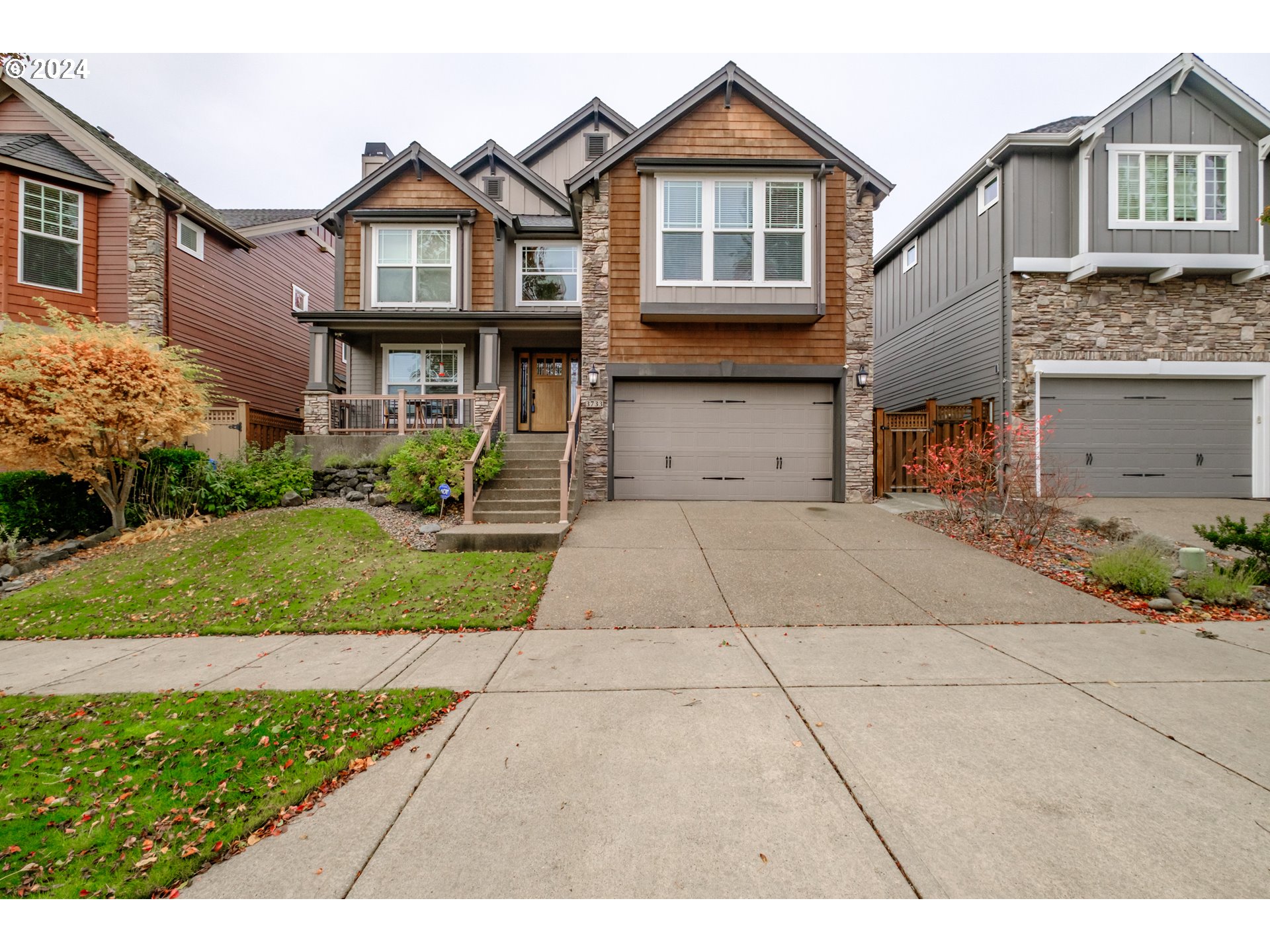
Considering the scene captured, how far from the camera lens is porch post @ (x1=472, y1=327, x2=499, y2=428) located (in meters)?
11.3

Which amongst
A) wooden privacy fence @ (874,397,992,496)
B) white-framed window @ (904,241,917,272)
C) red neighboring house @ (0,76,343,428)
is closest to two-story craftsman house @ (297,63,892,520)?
wooden privacy fence @ (874,397,992,496)

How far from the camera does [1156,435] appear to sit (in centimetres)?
1006

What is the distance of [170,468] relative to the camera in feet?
27.6

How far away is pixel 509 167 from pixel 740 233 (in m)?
8.30

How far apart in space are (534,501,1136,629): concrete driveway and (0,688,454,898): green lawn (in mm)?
1928

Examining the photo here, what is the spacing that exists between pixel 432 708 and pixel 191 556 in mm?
5624

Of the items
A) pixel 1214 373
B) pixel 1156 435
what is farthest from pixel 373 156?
pixel 1214 373

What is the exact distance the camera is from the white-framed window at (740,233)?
9.59 m

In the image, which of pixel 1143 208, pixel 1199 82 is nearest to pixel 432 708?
pixel 1143 208

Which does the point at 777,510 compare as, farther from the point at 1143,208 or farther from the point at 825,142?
the point at 1143,208

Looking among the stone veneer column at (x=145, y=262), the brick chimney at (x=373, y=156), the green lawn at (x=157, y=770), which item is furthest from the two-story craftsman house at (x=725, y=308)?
the brick chimney at (x=373, y=156)

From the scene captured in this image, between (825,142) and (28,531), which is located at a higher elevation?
(825,142)

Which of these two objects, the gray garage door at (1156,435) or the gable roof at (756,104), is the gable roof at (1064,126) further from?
the gray garage door at (1156,435)

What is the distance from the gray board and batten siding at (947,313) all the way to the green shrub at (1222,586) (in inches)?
240
